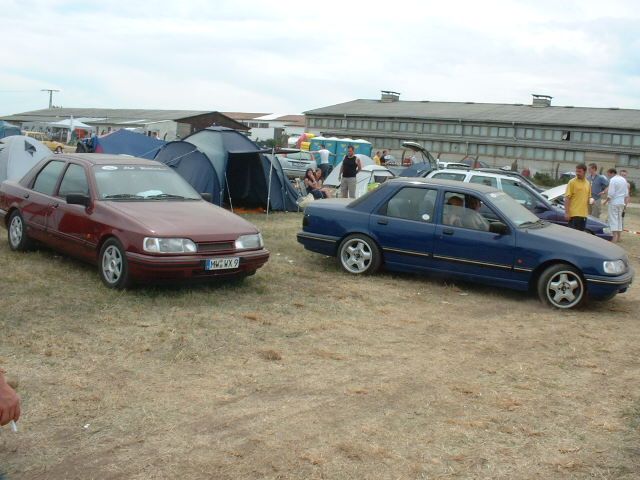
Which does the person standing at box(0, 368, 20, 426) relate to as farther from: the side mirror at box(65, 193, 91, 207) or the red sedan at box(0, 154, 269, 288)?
the side mirror at box(65, 193, 91, 207)

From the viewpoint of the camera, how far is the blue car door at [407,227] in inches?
368

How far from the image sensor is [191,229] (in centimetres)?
782

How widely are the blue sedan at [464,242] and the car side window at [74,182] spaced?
3067mm

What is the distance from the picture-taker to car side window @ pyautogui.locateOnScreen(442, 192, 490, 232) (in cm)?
914

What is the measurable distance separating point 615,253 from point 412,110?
54.0m

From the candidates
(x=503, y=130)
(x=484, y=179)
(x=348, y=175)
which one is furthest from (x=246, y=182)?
(x=503, y=130)

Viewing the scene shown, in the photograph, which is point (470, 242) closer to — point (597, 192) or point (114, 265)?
point (114, 265)

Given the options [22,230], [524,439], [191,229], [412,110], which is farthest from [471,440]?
[412,110]

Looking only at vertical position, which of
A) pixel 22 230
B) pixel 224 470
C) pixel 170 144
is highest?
pixel 170 144

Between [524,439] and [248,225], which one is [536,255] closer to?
[248,225]

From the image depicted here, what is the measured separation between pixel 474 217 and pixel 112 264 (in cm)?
446

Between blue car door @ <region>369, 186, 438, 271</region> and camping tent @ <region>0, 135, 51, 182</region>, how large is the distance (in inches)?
418

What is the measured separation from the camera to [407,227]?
945 centimetres

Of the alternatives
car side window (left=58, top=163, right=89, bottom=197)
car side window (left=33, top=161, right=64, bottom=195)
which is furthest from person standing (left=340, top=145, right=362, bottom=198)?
car side window (left=58, top=163, right=89, bottom=197)
